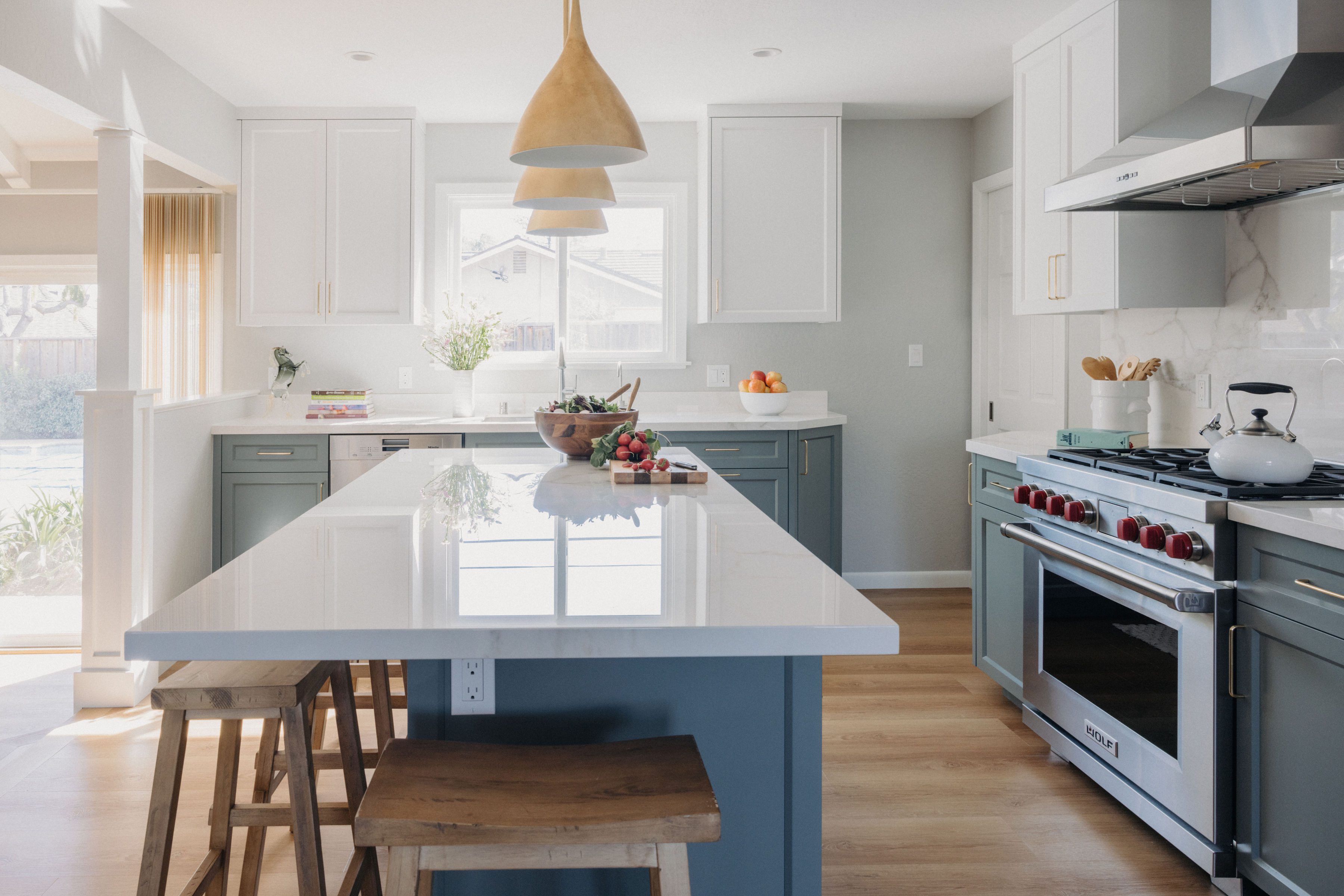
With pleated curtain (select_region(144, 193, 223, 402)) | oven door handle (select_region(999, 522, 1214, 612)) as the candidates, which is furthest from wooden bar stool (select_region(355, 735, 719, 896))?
pleated curtain (select_region(144, 193, 223, 402))

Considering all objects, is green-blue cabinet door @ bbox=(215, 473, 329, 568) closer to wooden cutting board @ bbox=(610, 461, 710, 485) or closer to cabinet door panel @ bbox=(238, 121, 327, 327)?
cabinet door panel @ bbox=(238, 121, 327, 327)

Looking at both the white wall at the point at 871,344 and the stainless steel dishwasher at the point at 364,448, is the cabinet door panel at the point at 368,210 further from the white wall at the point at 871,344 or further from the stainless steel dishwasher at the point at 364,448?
the stainless steel dishwasher at the point at 364,448

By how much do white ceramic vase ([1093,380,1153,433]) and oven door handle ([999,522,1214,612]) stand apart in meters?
0.48

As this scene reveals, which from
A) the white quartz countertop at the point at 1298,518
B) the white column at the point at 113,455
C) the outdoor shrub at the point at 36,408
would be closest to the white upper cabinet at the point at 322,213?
the white column at the point at 113,455

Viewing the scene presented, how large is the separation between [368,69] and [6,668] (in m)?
2.81

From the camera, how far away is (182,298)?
474cm

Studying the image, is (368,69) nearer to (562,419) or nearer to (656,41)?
(656,41)

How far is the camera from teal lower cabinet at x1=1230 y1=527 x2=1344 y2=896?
5.69ft

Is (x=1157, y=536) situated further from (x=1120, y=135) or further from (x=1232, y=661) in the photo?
(x=1120, y=135)

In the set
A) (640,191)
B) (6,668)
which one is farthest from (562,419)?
(6,668)

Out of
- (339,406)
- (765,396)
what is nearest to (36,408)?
(339,406)

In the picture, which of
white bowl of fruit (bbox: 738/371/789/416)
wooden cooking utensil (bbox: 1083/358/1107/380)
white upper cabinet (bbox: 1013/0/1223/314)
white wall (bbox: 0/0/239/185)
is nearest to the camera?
white wall (bbox: 0/0/239/185)

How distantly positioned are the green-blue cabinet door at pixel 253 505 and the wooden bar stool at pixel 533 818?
129 inches

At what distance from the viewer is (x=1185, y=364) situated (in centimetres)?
307
